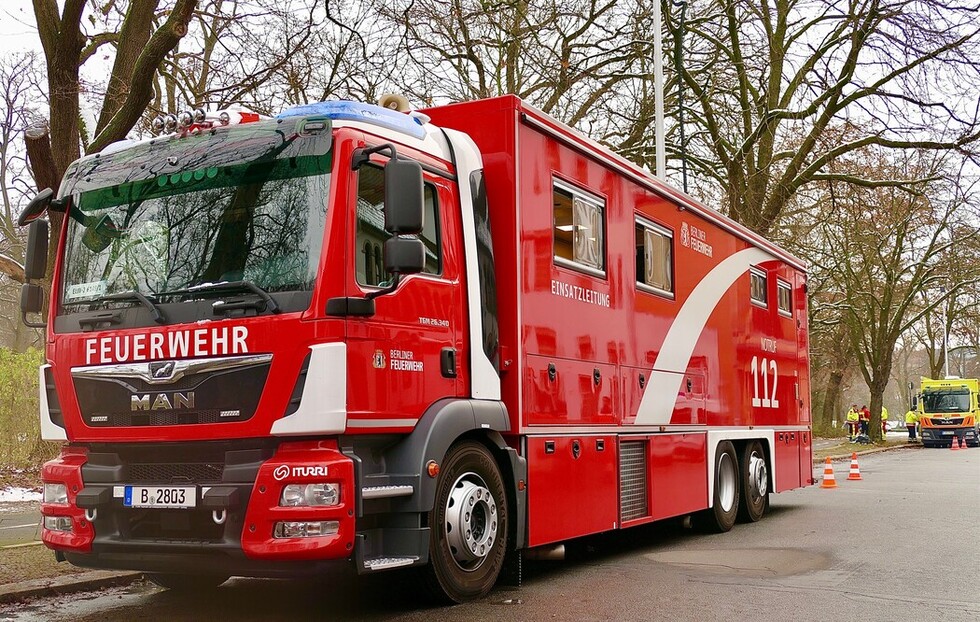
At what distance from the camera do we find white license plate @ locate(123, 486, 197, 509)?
625 cm

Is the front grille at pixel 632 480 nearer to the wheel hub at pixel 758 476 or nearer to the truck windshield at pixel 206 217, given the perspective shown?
the wheel hub at pixel 758 476

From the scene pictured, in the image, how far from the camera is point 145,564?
21.1ft

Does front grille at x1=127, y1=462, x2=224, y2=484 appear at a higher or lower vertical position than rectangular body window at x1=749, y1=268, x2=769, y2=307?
lower

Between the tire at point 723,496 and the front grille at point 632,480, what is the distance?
215 cm

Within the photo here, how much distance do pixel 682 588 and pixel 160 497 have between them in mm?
3904

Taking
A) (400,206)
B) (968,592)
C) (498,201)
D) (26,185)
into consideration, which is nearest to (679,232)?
(498,201)

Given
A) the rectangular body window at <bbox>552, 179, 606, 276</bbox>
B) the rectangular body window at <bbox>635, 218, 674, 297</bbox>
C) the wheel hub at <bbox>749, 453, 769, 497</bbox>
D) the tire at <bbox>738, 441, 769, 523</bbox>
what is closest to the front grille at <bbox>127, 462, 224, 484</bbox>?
the rectangular body window at <bbox>552, 179, 606, 276</bbox>

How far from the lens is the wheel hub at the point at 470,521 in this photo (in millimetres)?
7039

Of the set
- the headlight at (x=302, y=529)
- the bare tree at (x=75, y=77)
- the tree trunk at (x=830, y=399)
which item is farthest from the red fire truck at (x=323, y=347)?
the tree trunk at (x=830, y=399)

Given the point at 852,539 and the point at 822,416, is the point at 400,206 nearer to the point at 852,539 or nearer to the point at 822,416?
the point at 852,539

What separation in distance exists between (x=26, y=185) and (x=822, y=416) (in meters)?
38.4

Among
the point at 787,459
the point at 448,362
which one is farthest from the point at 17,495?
the point at 787,459

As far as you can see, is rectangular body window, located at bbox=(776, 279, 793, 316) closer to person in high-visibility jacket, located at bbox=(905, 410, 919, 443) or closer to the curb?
the curb

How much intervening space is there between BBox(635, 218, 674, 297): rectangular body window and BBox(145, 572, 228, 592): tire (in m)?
4.56
